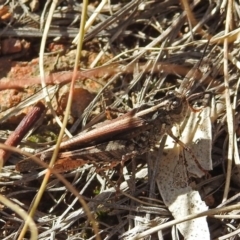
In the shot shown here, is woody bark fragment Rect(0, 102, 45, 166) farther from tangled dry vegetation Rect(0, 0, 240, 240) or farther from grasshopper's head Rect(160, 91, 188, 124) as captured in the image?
grasshopper's head Rect(160, 91, 188, 124)

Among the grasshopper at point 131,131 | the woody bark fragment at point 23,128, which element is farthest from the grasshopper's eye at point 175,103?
the woody bark fragment at point 23,128

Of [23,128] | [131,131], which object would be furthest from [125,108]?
[23,128]

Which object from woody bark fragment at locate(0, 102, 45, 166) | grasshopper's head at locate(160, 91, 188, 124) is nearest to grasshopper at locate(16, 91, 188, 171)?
grasshopper's head at locate(160, 91, 188, 124)

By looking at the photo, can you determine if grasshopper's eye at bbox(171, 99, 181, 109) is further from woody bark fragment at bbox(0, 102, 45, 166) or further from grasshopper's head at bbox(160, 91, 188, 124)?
woody bark fragment at bbox(0, 102, 45, 166)

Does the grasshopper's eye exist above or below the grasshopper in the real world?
above

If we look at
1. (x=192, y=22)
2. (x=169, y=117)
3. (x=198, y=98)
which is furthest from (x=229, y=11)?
(x=169, y=117)

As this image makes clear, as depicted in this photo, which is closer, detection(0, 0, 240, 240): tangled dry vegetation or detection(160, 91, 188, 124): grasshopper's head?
detection(0, 0, 240, 240): tangled dry vegetation

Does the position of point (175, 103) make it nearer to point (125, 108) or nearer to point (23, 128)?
point (125, 108)

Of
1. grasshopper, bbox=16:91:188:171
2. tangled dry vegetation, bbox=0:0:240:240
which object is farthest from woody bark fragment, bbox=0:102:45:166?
grasshopper, bbox=16:91:188:171
